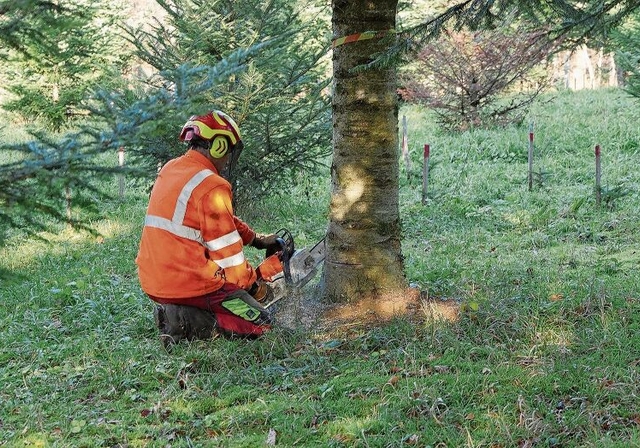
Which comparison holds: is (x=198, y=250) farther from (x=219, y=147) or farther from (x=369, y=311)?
(x=369, y=311)

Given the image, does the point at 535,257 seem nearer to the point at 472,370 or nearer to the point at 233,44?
the point at 472,370

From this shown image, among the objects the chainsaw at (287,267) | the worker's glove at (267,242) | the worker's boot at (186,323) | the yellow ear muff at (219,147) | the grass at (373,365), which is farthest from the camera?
the worker's glove at (267,242)

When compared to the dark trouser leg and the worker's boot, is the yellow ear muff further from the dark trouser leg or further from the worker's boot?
the worker's boot

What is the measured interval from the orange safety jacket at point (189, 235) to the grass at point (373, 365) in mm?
443

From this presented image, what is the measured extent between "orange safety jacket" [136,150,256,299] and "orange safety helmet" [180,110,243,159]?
0.59 ft

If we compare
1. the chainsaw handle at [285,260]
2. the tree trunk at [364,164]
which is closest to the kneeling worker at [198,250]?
the chainsaw handle at [285,260]

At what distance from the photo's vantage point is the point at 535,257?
7.34 m

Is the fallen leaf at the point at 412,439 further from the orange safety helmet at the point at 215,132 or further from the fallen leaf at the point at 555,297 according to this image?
the orange safety helmet at the point at 215,132

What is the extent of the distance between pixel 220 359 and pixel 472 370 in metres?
1.59

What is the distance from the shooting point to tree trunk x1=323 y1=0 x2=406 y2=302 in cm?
543

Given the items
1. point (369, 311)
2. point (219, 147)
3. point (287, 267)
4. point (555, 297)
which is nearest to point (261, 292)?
point (287, 267)

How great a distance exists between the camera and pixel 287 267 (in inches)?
232

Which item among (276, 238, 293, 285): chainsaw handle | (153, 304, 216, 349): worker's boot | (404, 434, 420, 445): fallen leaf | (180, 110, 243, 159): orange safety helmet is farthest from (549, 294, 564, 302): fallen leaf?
(180, 110, 243, 159): orange safety helmet

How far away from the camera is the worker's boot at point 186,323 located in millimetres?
5258
